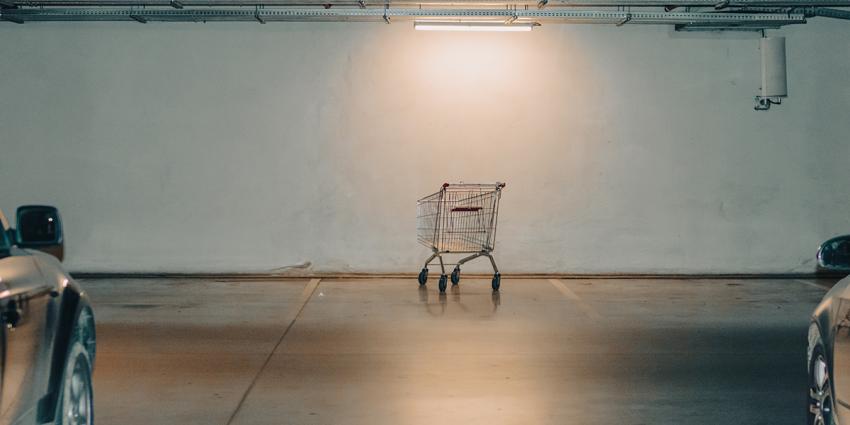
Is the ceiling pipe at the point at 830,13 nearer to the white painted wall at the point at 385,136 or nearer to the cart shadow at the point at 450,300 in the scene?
the white painted wall at the point at 385,136

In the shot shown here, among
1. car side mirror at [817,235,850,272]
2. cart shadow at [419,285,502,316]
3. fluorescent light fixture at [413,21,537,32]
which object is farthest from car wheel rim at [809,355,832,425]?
fluorescent light fixture at [413,21,537,32]

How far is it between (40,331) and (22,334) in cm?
23

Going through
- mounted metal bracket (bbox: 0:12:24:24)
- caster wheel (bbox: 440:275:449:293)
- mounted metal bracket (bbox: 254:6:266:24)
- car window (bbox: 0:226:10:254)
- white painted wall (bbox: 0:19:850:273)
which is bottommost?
caster wheel (bbox: 440:275:449:293)

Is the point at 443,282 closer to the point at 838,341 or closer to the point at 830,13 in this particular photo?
the point at 830,13

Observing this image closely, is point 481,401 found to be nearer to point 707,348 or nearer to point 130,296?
point 707,348

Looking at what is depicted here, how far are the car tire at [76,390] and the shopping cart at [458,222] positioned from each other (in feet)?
22.1

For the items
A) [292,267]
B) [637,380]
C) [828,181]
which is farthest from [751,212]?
[637,380]

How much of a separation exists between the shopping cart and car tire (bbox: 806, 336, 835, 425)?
706 centimetres

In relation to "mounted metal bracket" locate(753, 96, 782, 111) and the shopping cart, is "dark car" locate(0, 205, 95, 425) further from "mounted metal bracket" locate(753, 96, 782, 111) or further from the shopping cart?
"mounted metal bracket" locate(753, 96, 782, 111)

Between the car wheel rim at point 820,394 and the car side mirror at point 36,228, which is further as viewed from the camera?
the car side mirror at point 36,228

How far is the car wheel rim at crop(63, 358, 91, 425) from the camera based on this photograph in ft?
14.2

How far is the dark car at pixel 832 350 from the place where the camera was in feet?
12.4

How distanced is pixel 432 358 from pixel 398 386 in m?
0.96

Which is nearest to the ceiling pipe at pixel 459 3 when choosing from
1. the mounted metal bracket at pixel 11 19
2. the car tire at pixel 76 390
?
the mounted metal bracket at pixel 11 19
